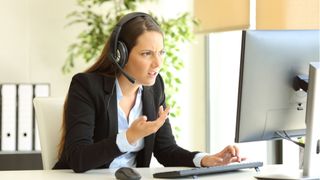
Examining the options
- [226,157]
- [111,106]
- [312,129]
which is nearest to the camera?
[312,129]

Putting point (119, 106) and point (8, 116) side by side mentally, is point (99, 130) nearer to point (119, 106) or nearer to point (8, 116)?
point (119, 106)

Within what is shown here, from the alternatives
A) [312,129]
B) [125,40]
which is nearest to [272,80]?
[312,129]

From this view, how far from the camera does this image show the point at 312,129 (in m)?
1.51

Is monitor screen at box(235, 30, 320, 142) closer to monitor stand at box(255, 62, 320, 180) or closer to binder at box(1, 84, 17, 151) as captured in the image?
monitor stand at box(255, 62, 320, 180)

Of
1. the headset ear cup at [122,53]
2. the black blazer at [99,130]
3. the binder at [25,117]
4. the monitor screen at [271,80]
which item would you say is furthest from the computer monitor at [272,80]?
the binder at [25,117]

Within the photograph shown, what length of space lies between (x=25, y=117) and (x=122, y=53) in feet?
4.82

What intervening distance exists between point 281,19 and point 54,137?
163cm

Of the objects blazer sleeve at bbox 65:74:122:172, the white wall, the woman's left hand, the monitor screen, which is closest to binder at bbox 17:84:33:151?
the white wall

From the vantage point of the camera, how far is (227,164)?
1785 mm

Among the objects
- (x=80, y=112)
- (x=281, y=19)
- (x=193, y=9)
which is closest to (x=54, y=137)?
(x=80, y=112)

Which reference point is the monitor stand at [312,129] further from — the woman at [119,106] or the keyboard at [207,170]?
the woman at [119,106]

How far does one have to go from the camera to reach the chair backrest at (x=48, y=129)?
6.39ft

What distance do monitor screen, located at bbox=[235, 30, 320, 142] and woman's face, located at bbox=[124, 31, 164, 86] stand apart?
409 millimetres

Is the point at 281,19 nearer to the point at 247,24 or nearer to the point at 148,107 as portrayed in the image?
the point at 247,24
